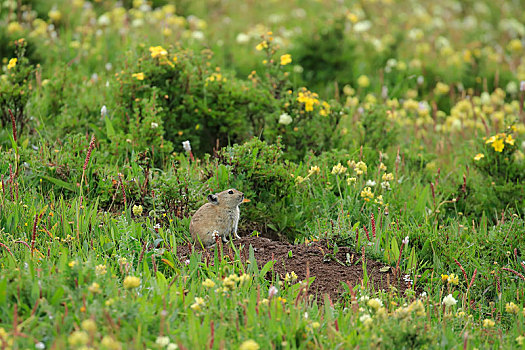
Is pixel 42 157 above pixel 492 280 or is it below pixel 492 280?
above

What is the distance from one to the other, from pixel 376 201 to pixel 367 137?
66.3 inches

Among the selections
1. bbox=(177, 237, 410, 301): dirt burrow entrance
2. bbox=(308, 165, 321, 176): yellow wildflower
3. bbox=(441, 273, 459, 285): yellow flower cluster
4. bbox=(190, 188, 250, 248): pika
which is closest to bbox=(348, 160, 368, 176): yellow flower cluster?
bbox=(308, 165, 321, 176): yellow wildflower

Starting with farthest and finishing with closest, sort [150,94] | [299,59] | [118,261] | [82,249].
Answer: [299,59] → [150,94] → [82,249] → [118,261]

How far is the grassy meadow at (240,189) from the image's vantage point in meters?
3.61

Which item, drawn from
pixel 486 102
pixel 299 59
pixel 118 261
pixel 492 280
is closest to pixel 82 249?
pixel 118 261

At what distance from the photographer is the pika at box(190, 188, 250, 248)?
4.88 m

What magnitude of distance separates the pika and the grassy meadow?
15 centimetres

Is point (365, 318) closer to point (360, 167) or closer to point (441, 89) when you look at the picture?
point (360, 167)

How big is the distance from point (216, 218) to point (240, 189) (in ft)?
1.94

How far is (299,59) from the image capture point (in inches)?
374

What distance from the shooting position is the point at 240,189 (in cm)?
540

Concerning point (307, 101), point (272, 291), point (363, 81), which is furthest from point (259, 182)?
point (363, 81)

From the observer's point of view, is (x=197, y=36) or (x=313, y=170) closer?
(x=313, y=170)

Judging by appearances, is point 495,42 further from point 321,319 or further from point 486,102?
point 321,319
